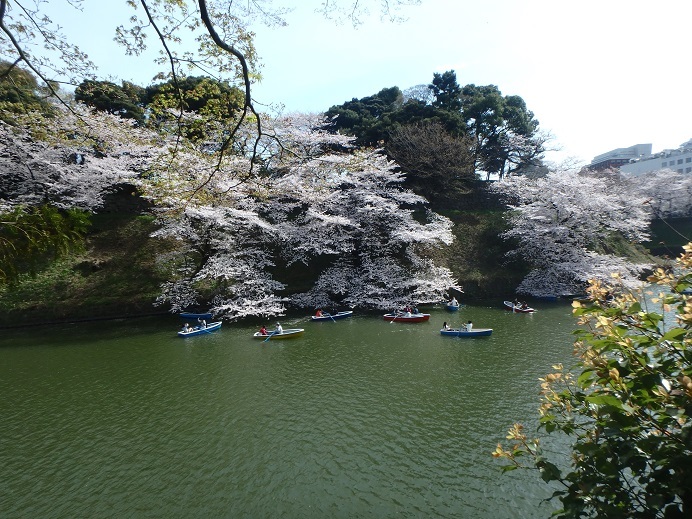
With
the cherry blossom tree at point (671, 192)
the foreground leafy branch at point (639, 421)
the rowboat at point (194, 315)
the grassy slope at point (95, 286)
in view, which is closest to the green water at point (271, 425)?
the rowboat at point (194, 315)

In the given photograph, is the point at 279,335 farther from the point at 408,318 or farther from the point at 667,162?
the point at 667,162

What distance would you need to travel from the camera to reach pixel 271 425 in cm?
1073

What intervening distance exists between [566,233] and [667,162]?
6700cm

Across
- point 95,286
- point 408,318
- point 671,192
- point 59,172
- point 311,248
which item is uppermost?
point 59,172

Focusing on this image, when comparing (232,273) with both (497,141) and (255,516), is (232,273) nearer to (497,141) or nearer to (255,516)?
(255,516)

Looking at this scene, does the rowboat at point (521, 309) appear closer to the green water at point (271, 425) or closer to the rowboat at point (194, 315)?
the green water at point (271, 425)

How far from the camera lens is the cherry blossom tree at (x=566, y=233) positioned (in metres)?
26.5

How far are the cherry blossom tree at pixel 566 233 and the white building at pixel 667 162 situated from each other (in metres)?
57.1

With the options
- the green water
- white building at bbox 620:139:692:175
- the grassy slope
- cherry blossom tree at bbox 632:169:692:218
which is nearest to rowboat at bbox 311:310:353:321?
the green water

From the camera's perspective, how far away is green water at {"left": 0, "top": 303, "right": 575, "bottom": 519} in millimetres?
7762

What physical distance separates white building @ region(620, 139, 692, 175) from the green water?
7605 cm

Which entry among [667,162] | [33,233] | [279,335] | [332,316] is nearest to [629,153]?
[667,162]

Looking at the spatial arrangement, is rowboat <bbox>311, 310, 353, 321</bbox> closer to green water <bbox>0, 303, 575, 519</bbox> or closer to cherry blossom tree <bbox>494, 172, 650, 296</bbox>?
green water <bbox>0, 303, 575, 519</bbox>

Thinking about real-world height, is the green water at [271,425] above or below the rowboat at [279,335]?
below
